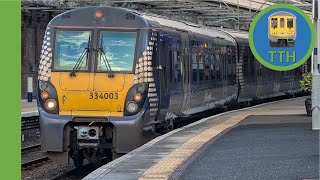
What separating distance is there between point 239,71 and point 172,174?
1714 cm

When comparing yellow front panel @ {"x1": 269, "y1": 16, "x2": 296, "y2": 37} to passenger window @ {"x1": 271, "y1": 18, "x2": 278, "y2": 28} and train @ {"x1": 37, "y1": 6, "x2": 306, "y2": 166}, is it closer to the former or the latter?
passenger window @ {"x1": 271, "y1": 18, "x2": 278, "y2": 28}

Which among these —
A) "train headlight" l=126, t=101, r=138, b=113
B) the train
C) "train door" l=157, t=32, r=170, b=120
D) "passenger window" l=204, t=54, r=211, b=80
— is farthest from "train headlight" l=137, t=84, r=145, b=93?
"passenger window" l=204, t=54, r=211, b=80

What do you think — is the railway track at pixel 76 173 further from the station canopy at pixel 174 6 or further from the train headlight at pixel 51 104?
the station canopy at pixel 174 6

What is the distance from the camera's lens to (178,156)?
35.2 feet

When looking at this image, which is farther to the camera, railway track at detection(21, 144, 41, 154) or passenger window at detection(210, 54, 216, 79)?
passenger window at detection(210, 54, 216, 79)

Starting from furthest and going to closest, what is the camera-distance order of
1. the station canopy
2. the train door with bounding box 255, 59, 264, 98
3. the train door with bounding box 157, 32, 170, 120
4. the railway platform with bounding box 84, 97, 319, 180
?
1. the station canopy
2. the train door with bounding box 255, 59, 264, 98
3. the train door with bounding box 157, 32, 170, 120
4. the railway platform with bounding box 84, 97, 319, 180

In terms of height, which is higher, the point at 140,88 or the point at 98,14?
the point at 98,14

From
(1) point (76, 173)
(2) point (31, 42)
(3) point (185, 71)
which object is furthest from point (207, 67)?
(2) point (31, 42)

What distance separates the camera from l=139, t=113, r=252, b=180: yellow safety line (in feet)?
28.6

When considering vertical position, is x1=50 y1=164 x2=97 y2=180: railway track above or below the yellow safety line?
below

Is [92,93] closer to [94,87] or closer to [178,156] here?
[94,87]

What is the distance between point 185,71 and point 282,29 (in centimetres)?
1035

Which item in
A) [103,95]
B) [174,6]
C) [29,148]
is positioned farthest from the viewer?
[174,6]

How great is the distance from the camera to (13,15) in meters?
3.71
